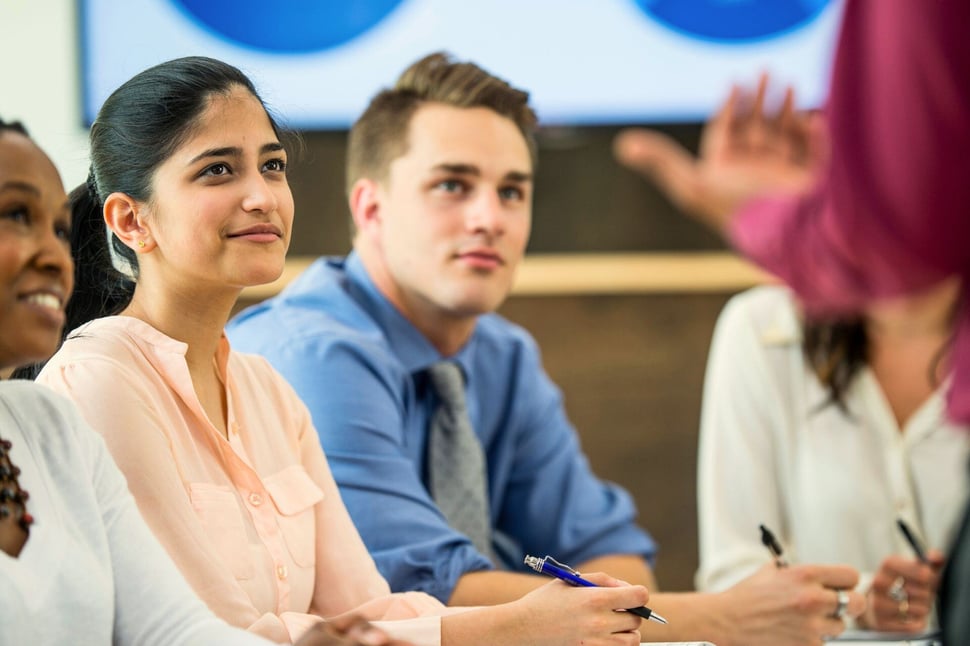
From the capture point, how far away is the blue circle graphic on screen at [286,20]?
296 centimetres

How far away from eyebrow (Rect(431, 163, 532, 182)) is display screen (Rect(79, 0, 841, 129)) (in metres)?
1.05

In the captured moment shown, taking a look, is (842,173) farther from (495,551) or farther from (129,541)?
(495,551)

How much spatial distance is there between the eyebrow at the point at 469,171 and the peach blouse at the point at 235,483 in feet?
2.03

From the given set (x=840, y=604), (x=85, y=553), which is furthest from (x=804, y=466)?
(x=85, y=553)

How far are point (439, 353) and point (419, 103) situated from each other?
16.1 inches

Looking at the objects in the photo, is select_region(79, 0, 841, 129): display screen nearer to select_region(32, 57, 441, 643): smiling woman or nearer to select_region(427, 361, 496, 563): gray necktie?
select_region(427, 361, 496, 563): gray necktie

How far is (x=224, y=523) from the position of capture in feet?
3.89

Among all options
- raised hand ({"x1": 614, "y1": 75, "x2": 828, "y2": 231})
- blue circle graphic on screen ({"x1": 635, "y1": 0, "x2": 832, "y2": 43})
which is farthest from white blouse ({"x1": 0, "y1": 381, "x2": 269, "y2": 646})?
blue circle graphic on screen ({"x1": 635, "y1": 0, "x2": 832, "y2": 43})

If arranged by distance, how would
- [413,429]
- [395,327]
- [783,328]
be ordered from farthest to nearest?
[783,328], [395,327], [413,429]

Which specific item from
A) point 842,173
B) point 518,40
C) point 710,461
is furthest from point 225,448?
point 518,40

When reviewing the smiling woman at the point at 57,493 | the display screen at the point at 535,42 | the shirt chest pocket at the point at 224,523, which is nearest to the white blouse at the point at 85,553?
the smiling woman at the point at 57,493

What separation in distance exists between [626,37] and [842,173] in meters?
2.23

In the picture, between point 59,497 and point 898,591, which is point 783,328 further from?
point 59,497

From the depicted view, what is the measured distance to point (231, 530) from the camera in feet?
3.91
